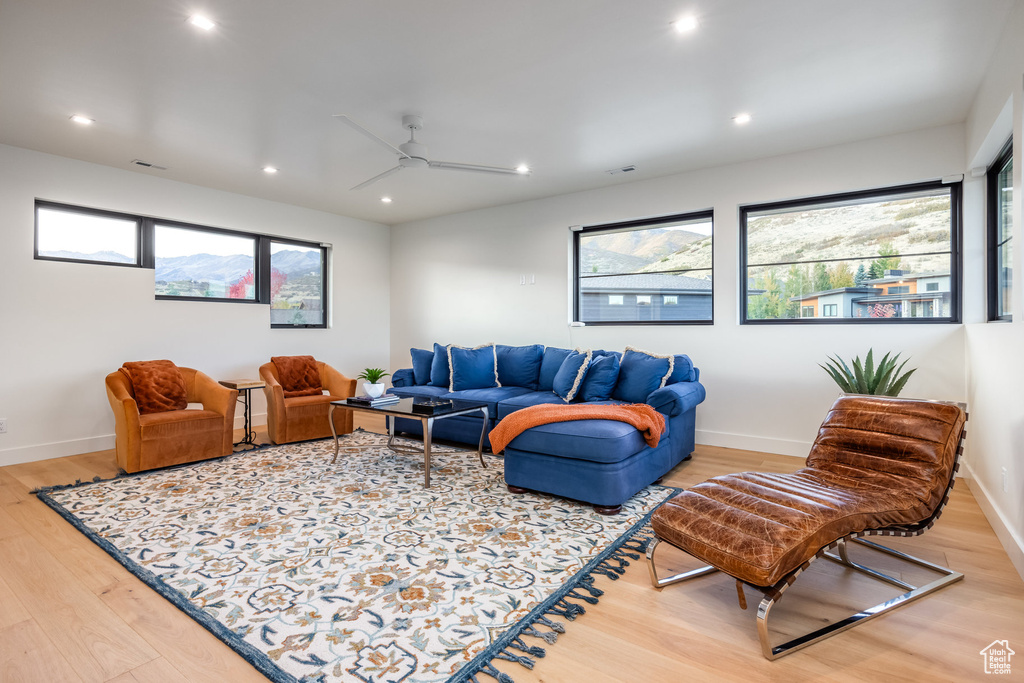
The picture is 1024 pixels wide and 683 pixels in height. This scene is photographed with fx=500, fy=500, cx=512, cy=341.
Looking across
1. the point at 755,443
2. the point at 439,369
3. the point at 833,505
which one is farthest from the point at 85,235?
the point at 755,443

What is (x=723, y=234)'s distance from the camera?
474cm

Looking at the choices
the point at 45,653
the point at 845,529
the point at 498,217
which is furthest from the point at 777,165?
the point at 45,653

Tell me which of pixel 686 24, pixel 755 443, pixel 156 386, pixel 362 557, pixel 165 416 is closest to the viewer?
pixel 362 557

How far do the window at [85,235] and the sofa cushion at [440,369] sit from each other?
3093 millimetres

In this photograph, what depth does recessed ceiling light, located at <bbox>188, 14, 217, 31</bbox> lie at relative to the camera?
249 cm

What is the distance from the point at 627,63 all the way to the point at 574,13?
1.93 feet

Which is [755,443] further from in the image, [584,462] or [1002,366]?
[584,462]

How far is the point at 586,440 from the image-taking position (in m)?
3.03

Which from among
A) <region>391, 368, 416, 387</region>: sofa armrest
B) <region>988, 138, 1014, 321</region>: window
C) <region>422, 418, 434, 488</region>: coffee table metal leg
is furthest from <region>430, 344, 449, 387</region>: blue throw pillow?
<region>988, 138, 1014, 321</region>: window

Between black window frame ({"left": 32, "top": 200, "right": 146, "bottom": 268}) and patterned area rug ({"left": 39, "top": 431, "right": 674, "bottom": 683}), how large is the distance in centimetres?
222

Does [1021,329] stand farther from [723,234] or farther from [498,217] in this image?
[498,217]

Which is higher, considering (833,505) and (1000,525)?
(833,505)

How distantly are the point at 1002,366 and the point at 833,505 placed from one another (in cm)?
166

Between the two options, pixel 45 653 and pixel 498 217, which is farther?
pixel 498 217
